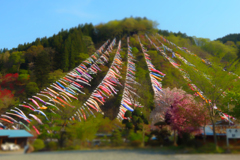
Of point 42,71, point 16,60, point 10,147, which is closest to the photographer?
point 10,147

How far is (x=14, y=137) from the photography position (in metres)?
15.4

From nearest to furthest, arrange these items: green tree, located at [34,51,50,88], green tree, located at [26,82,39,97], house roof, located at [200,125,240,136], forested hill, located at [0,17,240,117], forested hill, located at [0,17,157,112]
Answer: house roof, located at [200,125,240,136] < green tree, located at [26,82,39,97] < forested hill, located at [0,17,240,117] < forested hill, located at [0,17,157,112] < green tree, located at [34,51,50,88]

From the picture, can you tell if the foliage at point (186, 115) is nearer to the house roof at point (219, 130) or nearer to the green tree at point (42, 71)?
the house roof at point (219, 130)

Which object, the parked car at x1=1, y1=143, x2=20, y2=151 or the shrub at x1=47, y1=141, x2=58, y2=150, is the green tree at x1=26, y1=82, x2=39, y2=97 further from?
the shrub at x1=47, y1=141, x2=58, y2=150

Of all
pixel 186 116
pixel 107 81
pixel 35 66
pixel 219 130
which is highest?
pixel 35 66

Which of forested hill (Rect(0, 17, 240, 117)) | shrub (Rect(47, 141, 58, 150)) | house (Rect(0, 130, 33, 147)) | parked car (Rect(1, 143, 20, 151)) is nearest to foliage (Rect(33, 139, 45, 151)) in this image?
shrub (Rect(47, 141, 58, 150))

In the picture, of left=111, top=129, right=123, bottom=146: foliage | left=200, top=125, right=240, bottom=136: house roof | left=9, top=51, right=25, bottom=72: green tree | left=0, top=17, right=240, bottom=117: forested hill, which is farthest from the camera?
left=9, top=51, right=25, bottom=72: green tree

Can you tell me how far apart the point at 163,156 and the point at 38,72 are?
107 feet

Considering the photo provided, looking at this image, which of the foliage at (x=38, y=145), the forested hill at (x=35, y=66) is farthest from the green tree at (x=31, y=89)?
the foliage at (x=38, y=145)

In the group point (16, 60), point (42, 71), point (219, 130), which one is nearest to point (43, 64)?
point (42, 71)

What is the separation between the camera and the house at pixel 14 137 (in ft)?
49.8

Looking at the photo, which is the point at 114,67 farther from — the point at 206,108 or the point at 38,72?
the point at 206,108

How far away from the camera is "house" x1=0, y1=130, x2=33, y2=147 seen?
598 inches

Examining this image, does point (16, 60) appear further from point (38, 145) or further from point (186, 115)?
point (186, 115)
